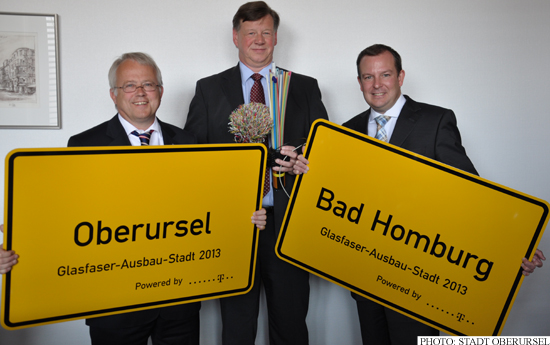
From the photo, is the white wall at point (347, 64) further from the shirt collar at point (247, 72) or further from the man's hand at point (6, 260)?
the man's hand at point (6, 260)

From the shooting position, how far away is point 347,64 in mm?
3061

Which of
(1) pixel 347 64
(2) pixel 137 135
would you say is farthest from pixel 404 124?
(2) pixel 137 135

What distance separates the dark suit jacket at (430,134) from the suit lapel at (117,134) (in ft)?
4.31

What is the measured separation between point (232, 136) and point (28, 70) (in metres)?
1.48

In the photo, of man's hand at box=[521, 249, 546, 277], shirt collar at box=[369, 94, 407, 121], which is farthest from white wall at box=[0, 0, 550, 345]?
man's hand at box=[521, 249, 546, 277]

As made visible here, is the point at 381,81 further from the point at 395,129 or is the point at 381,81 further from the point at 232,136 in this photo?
the point at 232,136

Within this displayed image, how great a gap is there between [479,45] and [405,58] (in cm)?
60

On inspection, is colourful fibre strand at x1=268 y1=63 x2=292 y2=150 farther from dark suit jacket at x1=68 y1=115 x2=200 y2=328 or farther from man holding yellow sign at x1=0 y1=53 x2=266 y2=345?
dark suit jacket at x1=68 y1=115 x2=200 y2=328

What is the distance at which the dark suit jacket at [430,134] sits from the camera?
2041 mm

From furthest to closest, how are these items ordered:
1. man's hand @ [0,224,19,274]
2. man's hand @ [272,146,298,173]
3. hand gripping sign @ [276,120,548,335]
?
1. man's hand @ [272,146,298,173]
2. hand gripping sign @ [276,120,548,335]
3. man's hand @ [0,224,19,274]

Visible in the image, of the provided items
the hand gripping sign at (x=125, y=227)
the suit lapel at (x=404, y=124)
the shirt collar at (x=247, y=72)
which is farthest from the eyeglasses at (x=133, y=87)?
the suit lapel at (x=404, y=124)

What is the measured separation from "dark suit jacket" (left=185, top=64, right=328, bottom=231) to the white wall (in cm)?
59

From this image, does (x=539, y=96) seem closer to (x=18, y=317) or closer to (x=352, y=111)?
(x=352, y=111)

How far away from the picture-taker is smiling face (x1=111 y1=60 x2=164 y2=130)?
1890 mm
